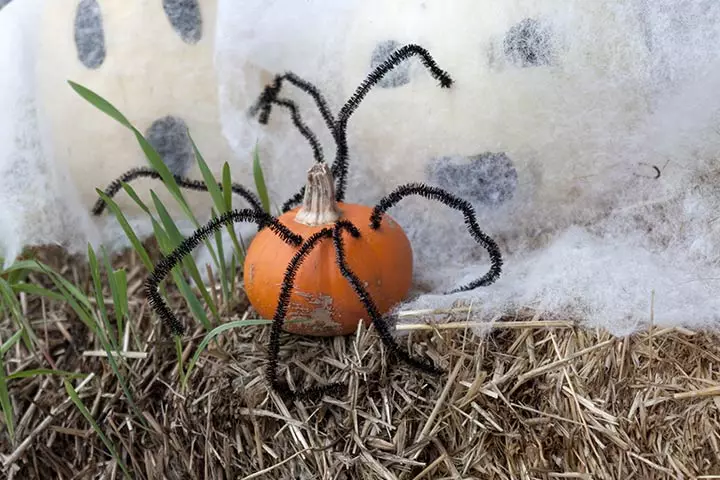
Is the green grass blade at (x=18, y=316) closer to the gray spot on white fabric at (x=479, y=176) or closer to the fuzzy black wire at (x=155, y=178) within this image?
the fuzzy black wire at (x=155, y=178)

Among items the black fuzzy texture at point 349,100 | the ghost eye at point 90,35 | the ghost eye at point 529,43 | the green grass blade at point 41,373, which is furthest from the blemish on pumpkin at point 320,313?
the ghost eye at point 90,35

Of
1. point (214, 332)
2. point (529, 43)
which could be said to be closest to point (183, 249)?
point (214, 332)

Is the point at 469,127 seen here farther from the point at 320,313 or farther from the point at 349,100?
the point at 320,313

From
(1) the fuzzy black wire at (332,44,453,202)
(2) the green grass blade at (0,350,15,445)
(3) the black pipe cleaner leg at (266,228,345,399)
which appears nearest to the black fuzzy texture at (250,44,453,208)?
(1) the fuzzy black wire at (332,44,453,202)

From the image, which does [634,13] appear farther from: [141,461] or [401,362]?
[141,461]

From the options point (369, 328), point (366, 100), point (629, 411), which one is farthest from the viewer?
point (366, 100)

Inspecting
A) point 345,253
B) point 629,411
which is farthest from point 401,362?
point 629,411

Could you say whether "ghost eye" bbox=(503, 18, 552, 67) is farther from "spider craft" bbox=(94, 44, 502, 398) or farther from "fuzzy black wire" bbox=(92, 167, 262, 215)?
"fuzzy black wire" bbox=(92, 167, 262, 215)
